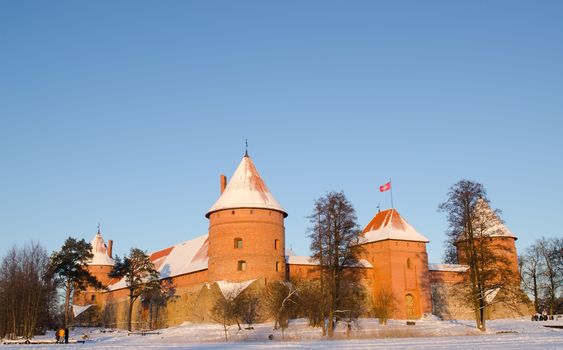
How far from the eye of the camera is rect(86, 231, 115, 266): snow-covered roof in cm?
6575

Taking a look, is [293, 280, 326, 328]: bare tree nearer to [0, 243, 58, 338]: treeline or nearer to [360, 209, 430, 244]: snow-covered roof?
[360, 209, 430, 244]: snow-covered roof

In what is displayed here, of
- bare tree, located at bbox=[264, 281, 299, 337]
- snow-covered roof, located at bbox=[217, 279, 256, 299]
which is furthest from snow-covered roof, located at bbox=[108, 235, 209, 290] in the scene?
bare tree, located at bbox=[264, 281, 299, 337]

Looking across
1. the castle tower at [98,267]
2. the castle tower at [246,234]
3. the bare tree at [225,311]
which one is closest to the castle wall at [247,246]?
the castle tower at [246,234]

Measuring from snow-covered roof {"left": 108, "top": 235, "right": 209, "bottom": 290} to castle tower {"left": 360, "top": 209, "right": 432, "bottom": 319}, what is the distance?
12269mm

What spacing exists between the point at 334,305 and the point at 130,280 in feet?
64.4

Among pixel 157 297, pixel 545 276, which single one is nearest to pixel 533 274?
pixel 545 276

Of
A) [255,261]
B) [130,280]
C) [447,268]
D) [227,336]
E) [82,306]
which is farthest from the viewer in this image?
[82,306]

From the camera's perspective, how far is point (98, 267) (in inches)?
2581

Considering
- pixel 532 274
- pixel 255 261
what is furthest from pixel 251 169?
pixel 532 274

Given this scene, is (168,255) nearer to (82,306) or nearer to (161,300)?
(161,300)

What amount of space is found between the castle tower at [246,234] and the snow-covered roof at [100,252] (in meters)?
29.9

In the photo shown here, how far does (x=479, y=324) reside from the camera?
1233 inches

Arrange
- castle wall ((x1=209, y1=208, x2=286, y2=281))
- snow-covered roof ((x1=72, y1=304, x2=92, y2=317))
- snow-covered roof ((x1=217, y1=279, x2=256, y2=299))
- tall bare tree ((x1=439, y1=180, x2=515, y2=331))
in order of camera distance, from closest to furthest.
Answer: tall bare tree ((x1=439, y1=180, x2=515, y2=331)) < snow-covered roof ((x1=217, y1=279, x2=256, y2=299)) < castle wall ((x1=209, y1=208, x2=286, y2=281)) < snow-covered roof ((x1=72, y1=304, x2=92, y2=317))

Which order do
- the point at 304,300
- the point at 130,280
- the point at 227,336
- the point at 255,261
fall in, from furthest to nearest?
the point at 130,280, the point at 255,261, the point at 304,300, the point at 227,336
